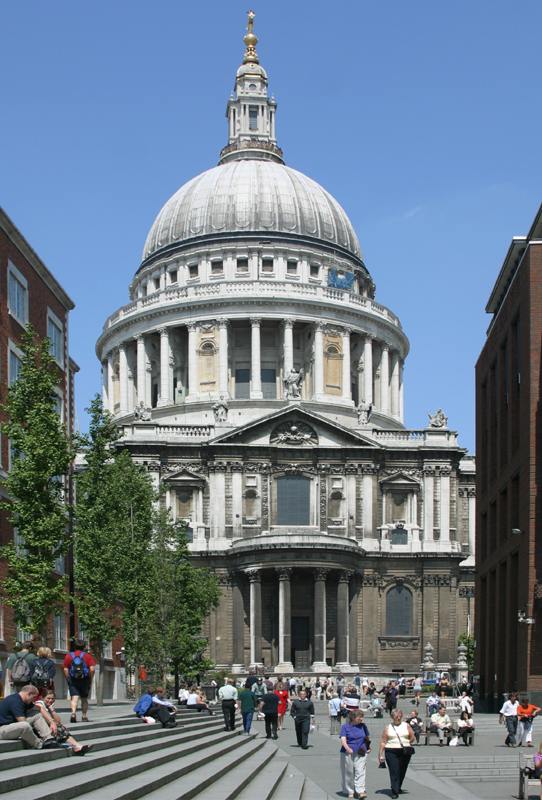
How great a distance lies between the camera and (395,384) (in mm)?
133375

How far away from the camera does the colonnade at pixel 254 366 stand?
124250 millimetres

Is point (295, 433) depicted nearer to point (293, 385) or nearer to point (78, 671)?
point (293, 385)

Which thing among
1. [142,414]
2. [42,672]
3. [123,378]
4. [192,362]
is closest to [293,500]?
[142,414]

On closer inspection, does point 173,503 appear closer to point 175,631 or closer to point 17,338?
point 175,631

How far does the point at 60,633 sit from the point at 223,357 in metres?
66.4

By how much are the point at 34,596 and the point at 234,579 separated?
65.0 meters

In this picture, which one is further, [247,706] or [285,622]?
[285,622]

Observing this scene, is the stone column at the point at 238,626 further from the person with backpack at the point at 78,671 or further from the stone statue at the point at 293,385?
the person with backpack at the point at 78,671

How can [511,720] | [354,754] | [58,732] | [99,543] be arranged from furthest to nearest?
1. [99,543]
2. [511,720]
3. [354,754]
4. [58,732]

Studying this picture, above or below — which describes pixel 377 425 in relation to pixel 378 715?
above

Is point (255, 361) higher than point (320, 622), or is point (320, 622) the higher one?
point (255, 361)

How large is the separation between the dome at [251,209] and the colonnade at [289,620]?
4056cm

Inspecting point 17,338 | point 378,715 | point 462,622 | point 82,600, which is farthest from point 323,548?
point 17,338

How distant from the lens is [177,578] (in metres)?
76.1
